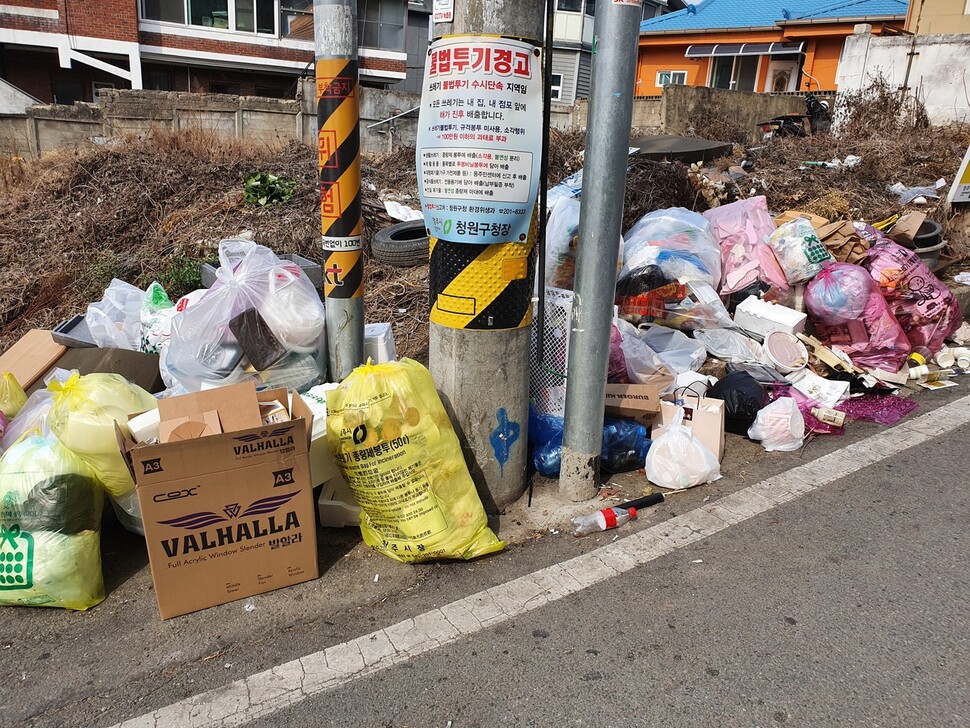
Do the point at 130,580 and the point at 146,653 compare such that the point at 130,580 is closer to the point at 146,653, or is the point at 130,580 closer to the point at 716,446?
the point at 146,653

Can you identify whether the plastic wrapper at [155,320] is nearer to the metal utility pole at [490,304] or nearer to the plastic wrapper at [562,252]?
the metal utility pole at [490,304]

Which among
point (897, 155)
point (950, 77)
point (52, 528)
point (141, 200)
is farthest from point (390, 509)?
point (950, 77)

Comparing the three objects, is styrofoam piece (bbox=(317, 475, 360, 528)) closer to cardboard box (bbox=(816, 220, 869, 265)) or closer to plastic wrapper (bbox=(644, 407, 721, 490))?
plastic wrapper (bbox=(644, 407, 721, 490))

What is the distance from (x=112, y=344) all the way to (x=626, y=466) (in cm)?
312

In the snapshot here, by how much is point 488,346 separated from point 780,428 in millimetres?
1955

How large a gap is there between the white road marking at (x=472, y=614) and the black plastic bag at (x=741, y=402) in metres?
0.44

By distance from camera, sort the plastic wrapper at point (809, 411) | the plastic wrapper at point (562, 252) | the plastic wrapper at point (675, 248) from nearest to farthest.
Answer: the plastic wrapper at point (809, 411), the plastic wrapper at point (562, 252), the plastic wrapper at point (675, 248)

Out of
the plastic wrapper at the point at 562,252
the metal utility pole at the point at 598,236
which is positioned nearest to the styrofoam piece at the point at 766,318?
the plastic wrapper at the point at 562,252

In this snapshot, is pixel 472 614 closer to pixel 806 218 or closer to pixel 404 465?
pixel 404 465

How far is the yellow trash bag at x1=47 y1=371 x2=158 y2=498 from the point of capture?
2711 mm

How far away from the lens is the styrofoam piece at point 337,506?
10.0 ft

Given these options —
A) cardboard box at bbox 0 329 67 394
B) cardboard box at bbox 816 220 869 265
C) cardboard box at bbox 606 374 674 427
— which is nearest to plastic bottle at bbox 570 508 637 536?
cardboard box at bbox 606 374 674 427

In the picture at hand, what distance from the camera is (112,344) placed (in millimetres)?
4109

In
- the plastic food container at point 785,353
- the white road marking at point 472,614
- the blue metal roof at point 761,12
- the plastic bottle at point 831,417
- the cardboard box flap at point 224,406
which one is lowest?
the white road marking at point 472,614
